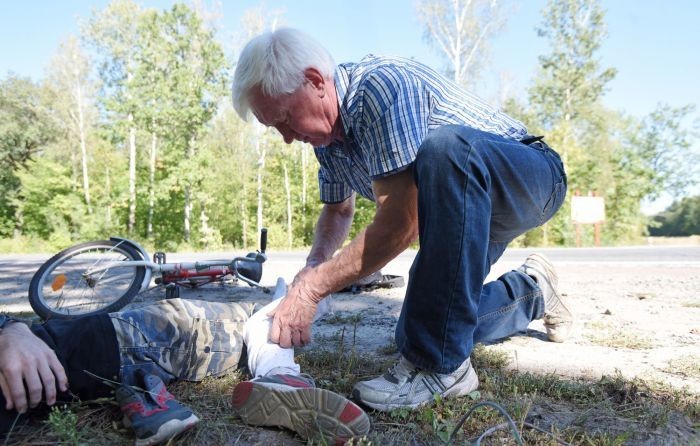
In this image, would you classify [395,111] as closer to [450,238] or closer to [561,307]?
[450,238]

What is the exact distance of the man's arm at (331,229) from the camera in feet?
7.66

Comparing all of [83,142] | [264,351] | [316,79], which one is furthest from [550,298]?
[83,142]

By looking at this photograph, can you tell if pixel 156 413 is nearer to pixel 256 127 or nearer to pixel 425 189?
pixel 425 189

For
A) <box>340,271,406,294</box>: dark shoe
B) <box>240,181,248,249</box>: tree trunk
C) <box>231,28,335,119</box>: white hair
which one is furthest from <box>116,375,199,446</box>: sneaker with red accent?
<box>240,181,248,249</box>: tree trunk

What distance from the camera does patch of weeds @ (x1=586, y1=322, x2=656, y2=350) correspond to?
2.21 metres

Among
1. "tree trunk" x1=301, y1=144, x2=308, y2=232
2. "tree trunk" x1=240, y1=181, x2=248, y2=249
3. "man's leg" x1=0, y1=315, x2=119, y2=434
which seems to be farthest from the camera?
"tree trunk" x1=301, y1=144, x2=308, y2=232

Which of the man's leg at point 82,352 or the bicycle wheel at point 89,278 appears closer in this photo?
the man's leg at point 82,352

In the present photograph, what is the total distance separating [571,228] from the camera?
19375 mm

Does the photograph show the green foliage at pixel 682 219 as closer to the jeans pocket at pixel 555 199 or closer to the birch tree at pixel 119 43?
the birch tree at pixel 119 43

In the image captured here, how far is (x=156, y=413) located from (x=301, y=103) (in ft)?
3.73

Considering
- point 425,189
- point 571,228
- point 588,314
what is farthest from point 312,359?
point 571,228

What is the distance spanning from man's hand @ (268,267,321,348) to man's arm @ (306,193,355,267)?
61 centimetres

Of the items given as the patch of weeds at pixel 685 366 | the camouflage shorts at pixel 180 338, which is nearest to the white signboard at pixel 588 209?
the patch of weeds at pixel 685 366

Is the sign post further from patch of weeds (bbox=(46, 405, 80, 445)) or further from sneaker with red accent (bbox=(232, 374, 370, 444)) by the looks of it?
Result: patch of weeds (bbox=(46, 405, 80, 445))
